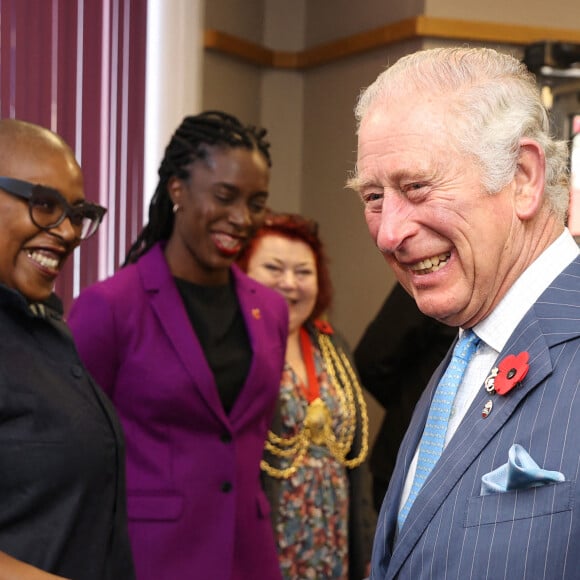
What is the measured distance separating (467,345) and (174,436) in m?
1.22

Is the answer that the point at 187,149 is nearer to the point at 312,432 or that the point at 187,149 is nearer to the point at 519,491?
the point at 312,432

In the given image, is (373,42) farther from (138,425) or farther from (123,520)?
(123,520)

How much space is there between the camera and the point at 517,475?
1.19m

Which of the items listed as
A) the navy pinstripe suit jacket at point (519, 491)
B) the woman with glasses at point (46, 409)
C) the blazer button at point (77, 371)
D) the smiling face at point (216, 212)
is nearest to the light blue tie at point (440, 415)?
the navy pinstripe suit jacket at point (519, 491)

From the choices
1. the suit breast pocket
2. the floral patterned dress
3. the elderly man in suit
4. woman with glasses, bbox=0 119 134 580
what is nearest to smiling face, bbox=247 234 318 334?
the floral patterned dress

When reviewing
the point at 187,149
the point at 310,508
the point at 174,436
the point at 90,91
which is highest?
the point at 90,91

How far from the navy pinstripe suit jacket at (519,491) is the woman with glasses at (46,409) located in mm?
708

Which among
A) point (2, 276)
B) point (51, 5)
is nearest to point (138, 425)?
point (2, 276)

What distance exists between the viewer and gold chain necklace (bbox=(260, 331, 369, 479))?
302cm

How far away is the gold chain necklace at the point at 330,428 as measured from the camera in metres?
3.02

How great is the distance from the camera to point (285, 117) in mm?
5309

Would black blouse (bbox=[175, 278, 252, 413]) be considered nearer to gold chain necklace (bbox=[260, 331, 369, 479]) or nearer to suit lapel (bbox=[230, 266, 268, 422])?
suit lapel (bbox=[230, 266, 268, 422])

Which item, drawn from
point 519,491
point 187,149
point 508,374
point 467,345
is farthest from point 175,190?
point 519,491

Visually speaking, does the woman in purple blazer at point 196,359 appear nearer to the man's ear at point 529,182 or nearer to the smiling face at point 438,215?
the smiling face at point 438,215
